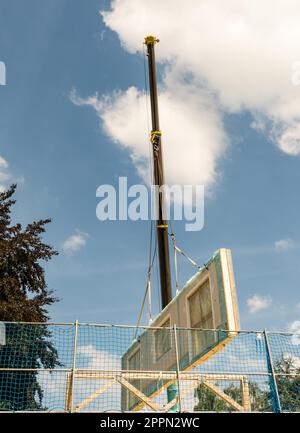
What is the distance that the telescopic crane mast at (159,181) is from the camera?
762 inches

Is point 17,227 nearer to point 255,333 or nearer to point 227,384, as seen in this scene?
point 227,384

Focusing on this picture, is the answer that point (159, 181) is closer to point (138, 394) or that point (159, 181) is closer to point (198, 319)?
point (198, 319)

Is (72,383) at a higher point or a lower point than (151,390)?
lower

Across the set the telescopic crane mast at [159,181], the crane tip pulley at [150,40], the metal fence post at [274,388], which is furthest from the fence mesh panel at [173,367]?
the crane tip pulley at [150,40]

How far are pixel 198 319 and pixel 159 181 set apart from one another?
8515 millimetres

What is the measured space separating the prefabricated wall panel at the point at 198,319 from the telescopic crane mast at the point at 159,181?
7.67 ft

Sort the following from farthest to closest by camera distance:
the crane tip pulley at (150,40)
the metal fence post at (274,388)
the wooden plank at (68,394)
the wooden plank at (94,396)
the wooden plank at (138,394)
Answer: the crane tip pulley at (150,40)
the wooden plank at (138,394)
the wooden plank at (94,396)
the metal fence post at (274,388)
the wooden plank at (68,394)

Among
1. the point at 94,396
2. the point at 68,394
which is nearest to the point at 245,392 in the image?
the point at 94,396

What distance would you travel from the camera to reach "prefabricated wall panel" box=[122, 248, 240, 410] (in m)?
12.3

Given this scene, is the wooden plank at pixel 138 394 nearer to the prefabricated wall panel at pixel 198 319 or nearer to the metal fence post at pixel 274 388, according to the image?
the prefabricated wall panel at pixel 198 319

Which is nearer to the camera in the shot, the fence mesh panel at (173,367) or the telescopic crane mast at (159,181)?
the fence mesh panel at (173,367)
